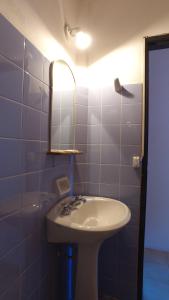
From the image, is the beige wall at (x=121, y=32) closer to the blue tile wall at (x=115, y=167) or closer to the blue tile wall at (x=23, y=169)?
the blue tile wall at (x=115, y=167)

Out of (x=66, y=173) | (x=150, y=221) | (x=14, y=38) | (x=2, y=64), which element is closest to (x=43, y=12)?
(x=14, y=38)

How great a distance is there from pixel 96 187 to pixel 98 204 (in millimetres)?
144

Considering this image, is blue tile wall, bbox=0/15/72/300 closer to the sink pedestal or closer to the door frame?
the sink pedestal

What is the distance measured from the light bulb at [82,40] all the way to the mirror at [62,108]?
0.81 feet

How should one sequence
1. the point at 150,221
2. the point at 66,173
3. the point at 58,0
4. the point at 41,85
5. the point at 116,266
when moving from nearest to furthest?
the point at 41,85, the point at 58,0, the point at 66,173, the point at 116,266, the point at 150,221

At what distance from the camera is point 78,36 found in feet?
4.67

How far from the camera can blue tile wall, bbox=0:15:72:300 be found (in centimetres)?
77

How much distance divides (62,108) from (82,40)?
1.87 ft

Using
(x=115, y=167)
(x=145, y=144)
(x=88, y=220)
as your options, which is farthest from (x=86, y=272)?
(x=145, y=144)

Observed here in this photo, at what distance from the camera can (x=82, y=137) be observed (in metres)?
1.56

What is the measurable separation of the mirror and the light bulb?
0.25 meters

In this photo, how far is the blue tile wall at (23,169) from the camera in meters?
0.77

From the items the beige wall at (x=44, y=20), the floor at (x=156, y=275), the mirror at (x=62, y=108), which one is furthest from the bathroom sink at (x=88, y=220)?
the beige wall at (x=44, y=20)

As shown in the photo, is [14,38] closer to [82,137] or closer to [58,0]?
[58,0]
